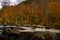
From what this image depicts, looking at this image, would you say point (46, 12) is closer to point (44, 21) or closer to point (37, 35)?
point (44, 21)

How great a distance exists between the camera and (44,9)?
4.13 meters

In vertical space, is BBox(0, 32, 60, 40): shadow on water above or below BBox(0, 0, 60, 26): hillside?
below

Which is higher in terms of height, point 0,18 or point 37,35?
point 0,18

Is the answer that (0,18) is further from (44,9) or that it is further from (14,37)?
(44,9)

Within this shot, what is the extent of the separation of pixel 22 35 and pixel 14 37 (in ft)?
0.48

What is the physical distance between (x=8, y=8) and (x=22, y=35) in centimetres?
56

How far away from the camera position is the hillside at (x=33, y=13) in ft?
13.5

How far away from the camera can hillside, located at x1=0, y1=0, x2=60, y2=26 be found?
411 centimetres

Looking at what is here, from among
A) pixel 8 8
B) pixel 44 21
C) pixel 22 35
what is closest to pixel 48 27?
pixel 44 21

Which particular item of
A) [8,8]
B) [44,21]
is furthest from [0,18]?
[44,21]

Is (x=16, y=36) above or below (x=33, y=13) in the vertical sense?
below

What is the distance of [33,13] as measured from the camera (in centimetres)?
415

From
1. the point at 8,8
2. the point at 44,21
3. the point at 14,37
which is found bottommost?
the point at 14,37

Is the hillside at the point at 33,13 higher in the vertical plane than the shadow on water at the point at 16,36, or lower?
higher
